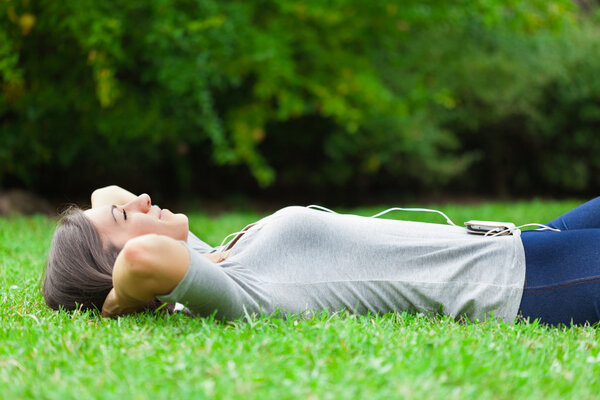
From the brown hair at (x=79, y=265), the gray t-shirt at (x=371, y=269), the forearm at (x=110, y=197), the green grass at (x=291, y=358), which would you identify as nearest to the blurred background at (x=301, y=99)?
the forearm at (x=110, y=197)

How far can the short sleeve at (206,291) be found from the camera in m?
2.19

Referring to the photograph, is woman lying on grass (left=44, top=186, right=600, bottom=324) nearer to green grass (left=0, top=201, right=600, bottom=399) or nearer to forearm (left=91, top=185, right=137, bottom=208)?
green grass (left=0, top=201, right=600, bottom=399)

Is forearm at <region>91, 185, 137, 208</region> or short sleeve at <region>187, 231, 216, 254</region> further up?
forearm at <region>91, 185, 137, 208</region>

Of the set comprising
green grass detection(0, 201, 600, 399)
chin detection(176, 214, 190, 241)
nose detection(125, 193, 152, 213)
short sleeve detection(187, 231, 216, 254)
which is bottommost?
green grass detection(0, 201, 600, 399)

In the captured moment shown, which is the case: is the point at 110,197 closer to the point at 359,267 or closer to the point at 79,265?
the point at 79,265

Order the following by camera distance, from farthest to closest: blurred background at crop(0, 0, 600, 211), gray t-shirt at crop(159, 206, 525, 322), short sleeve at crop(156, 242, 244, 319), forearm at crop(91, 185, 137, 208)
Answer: blurred background at crop(0, 0, 600, 211), forearm at crop(91, 185, 137, 208), gray t-shirt at crop(159, 206, 525, 322), short sleeve at crop(156, 242, 244, 319)

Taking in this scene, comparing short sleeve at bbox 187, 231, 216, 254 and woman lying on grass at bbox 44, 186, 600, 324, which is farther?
short sleeve at bbox 187, 231, 216, 254

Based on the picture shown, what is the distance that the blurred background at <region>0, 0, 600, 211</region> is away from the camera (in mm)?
8156

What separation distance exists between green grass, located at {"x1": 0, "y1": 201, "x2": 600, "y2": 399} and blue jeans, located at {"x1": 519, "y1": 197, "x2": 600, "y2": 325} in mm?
101

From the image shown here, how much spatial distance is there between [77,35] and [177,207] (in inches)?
299

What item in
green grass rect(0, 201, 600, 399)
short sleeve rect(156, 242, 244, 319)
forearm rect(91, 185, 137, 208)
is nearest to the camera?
green grass rect(0, 201, 600, 399)

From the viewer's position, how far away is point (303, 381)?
176cm

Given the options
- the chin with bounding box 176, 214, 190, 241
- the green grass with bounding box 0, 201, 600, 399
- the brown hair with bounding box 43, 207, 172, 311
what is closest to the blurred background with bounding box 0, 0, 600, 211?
the brown hair with bounding box 43, 207, 172, 311

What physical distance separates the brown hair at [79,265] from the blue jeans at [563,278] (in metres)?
1.69
